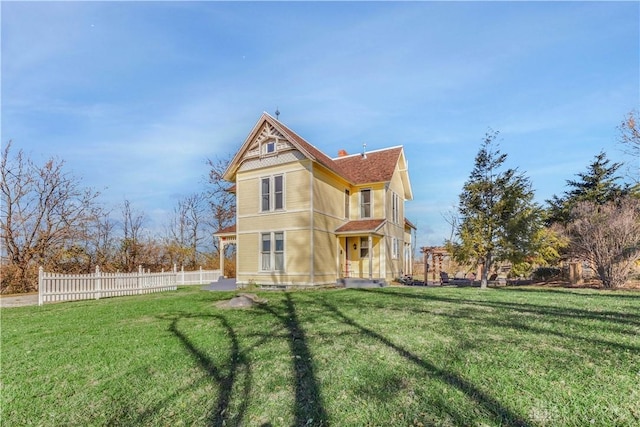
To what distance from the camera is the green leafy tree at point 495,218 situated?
51.7 feet

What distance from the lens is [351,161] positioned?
22.4 meters

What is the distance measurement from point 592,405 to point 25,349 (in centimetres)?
838

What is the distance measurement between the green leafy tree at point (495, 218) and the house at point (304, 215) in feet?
13.7

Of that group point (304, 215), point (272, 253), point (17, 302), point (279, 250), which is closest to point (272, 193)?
point (304, 215)

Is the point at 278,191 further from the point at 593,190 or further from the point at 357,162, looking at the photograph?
the point at 593,190

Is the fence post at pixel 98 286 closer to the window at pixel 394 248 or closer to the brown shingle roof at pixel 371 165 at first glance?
the brown shingle roof at pixel 371 165

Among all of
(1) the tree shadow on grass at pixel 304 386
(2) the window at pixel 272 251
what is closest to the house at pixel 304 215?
(2) the window at pixel 272 251

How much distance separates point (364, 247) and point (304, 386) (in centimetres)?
1538

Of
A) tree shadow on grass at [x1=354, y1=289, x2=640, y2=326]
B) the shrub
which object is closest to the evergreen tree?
the shrub

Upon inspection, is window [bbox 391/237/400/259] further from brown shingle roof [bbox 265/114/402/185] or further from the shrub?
the shrub

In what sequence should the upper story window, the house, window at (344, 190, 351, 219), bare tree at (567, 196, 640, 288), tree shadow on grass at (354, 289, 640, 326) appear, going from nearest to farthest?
1. tree shadow on grass at (354, 289, 640, 326)
2. bare tree at (567, 196, 640, 288)
3. the house
4. the upper story window
5. window at (344, 190, 351, 219)

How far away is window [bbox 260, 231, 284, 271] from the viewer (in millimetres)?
17000

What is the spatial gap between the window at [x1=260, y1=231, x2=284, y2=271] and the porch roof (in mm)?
3233

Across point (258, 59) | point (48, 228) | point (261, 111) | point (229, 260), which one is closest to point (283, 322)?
point (258, 59)
